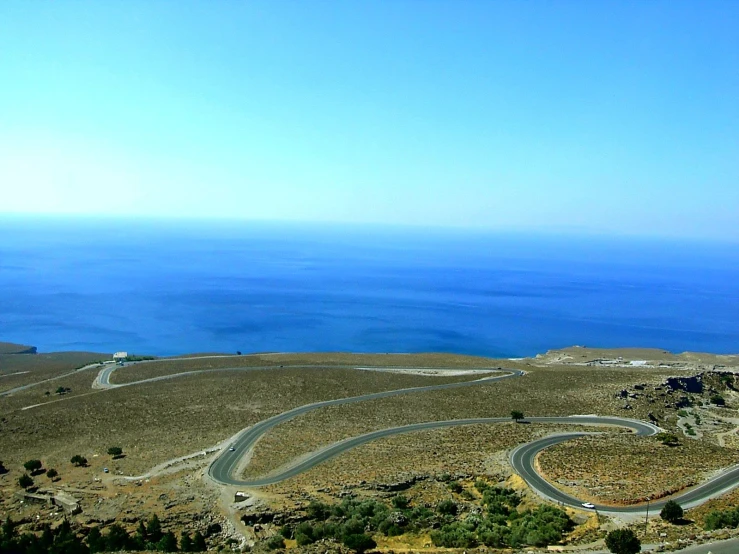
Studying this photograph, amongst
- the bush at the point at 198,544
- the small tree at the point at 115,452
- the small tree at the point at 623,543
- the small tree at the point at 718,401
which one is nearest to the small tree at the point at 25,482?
the small tree at the point at 115,452

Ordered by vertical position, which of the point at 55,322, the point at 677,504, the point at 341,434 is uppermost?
the point at 677,504

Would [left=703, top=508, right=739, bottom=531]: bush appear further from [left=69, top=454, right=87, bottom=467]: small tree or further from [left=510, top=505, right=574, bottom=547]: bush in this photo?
[left=69, top=454, right=87, bottom=467]: small tree

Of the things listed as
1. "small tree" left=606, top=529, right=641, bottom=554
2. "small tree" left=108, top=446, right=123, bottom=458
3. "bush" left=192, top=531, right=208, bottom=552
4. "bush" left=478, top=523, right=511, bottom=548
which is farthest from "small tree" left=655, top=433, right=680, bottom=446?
"small tree" left=108, top=446, right=123, bottom=458

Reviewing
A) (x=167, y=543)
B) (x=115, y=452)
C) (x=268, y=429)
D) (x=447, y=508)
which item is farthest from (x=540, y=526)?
(x=115, y=452)

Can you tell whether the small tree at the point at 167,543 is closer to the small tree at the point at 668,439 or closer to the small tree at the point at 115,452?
the small tree at the point at 115,452

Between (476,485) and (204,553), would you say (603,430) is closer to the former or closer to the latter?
(476,485)

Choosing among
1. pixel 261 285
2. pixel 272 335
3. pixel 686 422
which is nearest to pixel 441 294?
pixel 261 285
